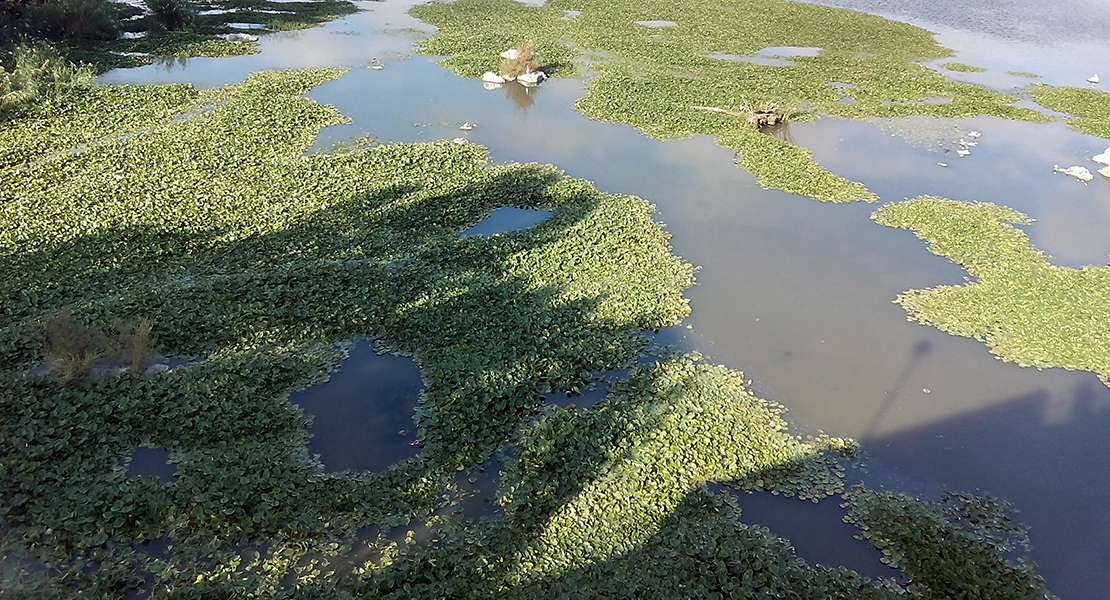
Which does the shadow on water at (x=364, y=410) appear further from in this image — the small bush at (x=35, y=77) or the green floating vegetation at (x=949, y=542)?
the small bush at (x=35, y=77)

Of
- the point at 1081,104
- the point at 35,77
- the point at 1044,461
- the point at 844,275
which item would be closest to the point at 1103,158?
the point at 1081,104

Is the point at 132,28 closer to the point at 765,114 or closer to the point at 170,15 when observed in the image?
the point at 170,15

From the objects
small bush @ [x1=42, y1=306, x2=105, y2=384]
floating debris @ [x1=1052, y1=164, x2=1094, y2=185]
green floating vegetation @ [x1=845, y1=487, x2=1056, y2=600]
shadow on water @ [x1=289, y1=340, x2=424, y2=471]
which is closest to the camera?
green floating vegetation @ [x1=845, y1=487, x2=1056, y2=600]

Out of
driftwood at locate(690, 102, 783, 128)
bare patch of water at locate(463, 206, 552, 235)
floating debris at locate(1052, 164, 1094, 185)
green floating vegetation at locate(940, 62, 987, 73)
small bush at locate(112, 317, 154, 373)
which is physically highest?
green floating vegetation at locate(940, 62, 987, 73)

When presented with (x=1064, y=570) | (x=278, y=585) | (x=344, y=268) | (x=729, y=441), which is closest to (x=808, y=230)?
(x=729, y=441)

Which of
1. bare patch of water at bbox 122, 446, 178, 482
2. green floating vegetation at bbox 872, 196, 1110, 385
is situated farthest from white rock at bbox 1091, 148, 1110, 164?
bare patch of water at bbox 122, 446, 178, 482

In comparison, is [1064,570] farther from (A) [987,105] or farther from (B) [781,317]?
(A) [987,105]

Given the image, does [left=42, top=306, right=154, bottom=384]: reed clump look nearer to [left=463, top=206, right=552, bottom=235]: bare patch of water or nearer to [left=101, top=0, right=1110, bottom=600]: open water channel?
[left=101, top=0, right=1110, bottom=600]: open water channel
